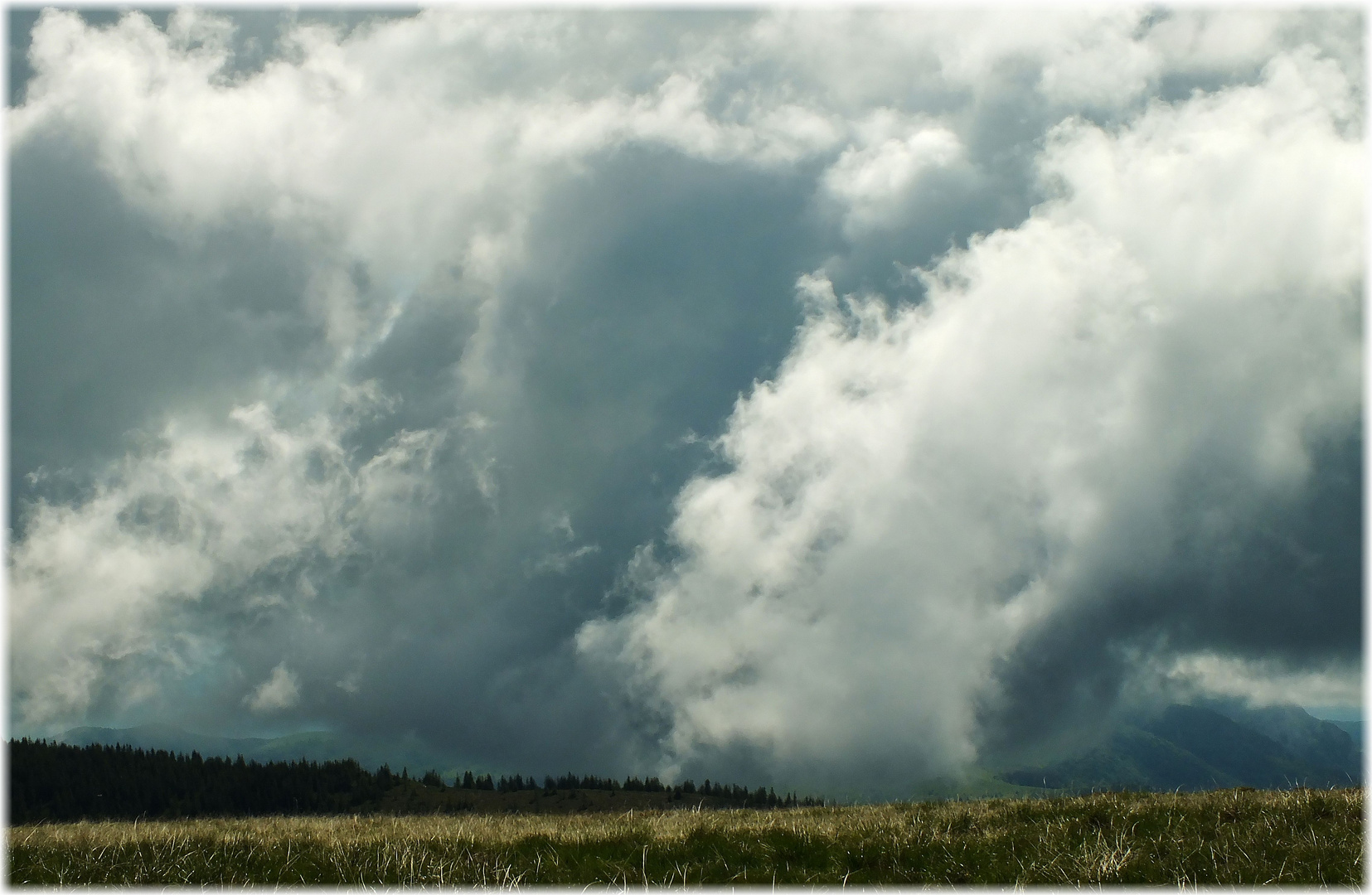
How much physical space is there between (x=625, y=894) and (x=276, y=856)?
8.10 m

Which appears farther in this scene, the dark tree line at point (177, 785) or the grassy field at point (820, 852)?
the dark tree line at point (177, 785)

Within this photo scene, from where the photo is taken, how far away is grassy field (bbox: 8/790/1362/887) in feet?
47.7

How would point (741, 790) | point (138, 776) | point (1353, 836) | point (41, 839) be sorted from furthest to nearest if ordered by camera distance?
1. point (138, 776)
2. point (741, 790)
3. point (41, 839)
4. point (1353, 836)

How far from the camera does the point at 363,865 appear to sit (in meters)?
16.3

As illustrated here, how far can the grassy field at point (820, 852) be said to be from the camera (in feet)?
47.7

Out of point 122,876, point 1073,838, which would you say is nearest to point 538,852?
point 122,876

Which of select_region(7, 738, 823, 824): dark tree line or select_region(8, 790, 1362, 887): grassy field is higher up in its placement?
select_region(8, 790, 1362, 887): grassy field

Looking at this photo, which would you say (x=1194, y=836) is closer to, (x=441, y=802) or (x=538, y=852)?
(x=538, y=852)

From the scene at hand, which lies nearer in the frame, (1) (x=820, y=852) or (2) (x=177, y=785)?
(1) (x=820, y=852)

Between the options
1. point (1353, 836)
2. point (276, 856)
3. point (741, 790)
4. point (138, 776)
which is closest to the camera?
point (1353, 836)

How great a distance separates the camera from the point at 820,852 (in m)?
17.0

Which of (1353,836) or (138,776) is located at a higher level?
(1353,836)

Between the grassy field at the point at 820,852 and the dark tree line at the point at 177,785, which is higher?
the grassy field at the point at 820,852

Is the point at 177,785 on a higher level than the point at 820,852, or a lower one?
lower
